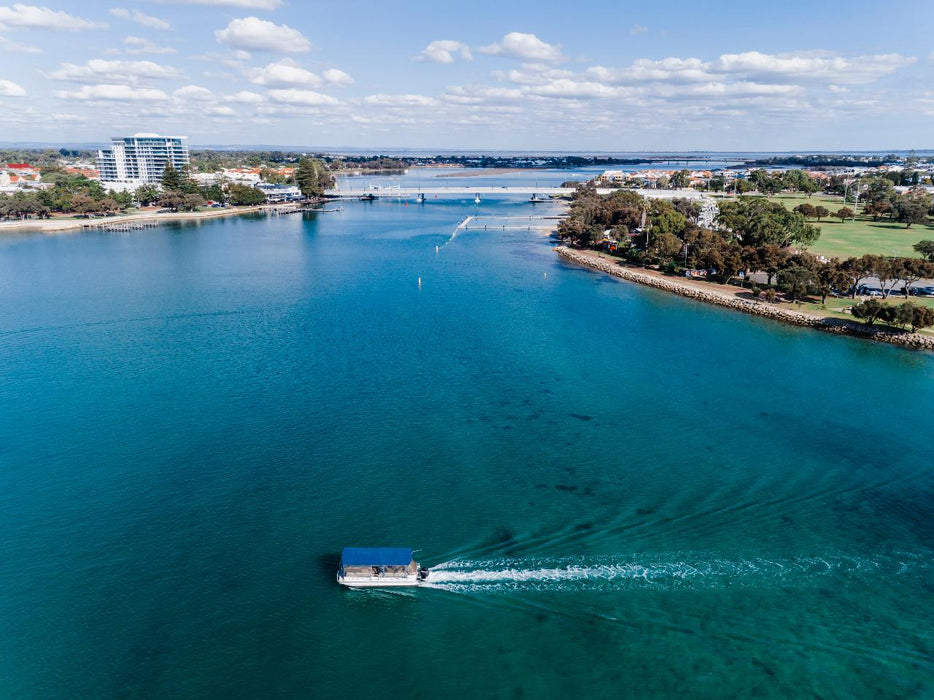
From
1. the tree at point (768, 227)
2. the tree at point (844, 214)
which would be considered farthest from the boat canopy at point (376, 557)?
the tree at point (844, 214)

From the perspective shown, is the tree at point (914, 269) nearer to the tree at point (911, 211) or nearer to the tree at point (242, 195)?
the tree at point (911, 211)

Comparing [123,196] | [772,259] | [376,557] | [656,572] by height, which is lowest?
[656,572]

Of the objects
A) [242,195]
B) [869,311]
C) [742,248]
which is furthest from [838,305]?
[242,195]

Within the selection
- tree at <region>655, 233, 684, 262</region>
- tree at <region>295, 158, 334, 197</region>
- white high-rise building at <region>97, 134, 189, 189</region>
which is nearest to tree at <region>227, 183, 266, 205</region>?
tree at <region>295, 158, 334, 197</region>

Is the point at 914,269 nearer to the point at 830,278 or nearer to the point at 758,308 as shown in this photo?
the point at 830,278

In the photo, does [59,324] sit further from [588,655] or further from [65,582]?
[588,655]

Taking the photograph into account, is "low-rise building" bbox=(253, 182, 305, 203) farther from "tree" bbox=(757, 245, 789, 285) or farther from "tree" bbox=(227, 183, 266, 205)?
"tree" bbox=(757, 245, 789, 285)
